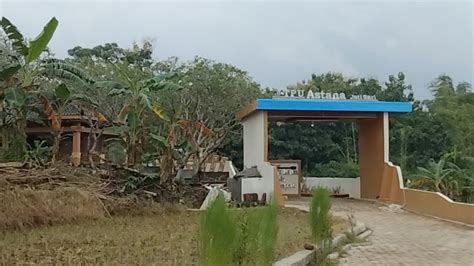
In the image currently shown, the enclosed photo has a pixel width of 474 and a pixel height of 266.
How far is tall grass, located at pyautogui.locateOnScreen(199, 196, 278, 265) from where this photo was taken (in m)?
3.90

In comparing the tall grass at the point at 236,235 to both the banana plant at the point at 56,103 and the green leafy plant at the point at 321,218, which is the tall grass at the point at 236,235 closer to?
the green leafy plant at the point at 321,218

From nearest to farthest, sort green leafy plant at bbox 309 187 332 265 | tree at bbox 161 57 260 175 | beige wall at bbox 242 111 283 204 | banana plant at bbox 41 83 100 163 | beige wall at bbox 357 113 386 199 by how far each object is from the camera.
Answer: green leafy plant at bbox 309 187 332 265 → banana plant at bbox 41 83 100 163 → beige wall at bbox 242 111 283 204 → beige wall at bbox 357 113 386 199 → tree at bbox 161 57 260 175

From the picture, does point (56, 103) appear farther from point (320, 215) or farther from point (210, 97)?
point (210, 97)

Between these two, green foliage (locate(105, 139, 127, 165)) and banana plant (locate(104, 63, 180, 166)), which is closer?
banana plant (locate(104, 63, 180, 166))

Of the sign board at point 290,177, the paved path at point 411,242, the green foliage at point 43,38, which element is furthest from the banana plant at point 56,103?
the sign board at point 290,177

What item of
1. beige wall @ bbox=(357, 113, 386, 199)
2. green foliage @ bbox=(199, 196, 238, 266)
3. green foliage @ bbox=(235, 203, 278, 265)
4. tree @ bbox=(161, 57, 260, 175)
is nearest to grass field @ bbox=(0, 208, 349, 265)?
green foliage @ bbox=(235, 203, 278, 265)

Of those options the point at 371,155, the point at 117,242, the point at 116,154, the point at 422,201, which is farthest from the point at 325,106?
the point at 117,242

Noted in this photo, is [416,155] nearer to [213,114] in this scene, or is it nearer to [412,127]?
[412,127]

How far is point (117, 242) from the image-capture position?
26.5 feet

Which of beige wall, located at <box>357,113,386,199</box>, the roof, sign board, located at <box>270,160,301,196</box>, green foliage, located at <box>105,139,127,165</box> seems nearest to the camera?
green foliage, located at <box>105,139,127,165</box>

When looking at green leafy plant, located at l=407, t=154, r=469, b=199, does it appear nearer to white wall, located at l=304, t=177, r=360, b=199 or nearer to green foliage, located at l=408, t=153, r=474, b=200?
green foliage, located at l=408, t=153, r=474, b=200

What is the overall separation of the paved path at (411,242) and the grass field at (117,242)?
33.2 inches

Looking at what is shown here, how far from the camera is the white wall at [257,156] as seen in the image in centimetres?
1636

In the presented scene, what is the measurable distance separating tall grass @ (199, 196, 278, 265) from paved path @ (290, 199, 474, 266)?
2.78 m
